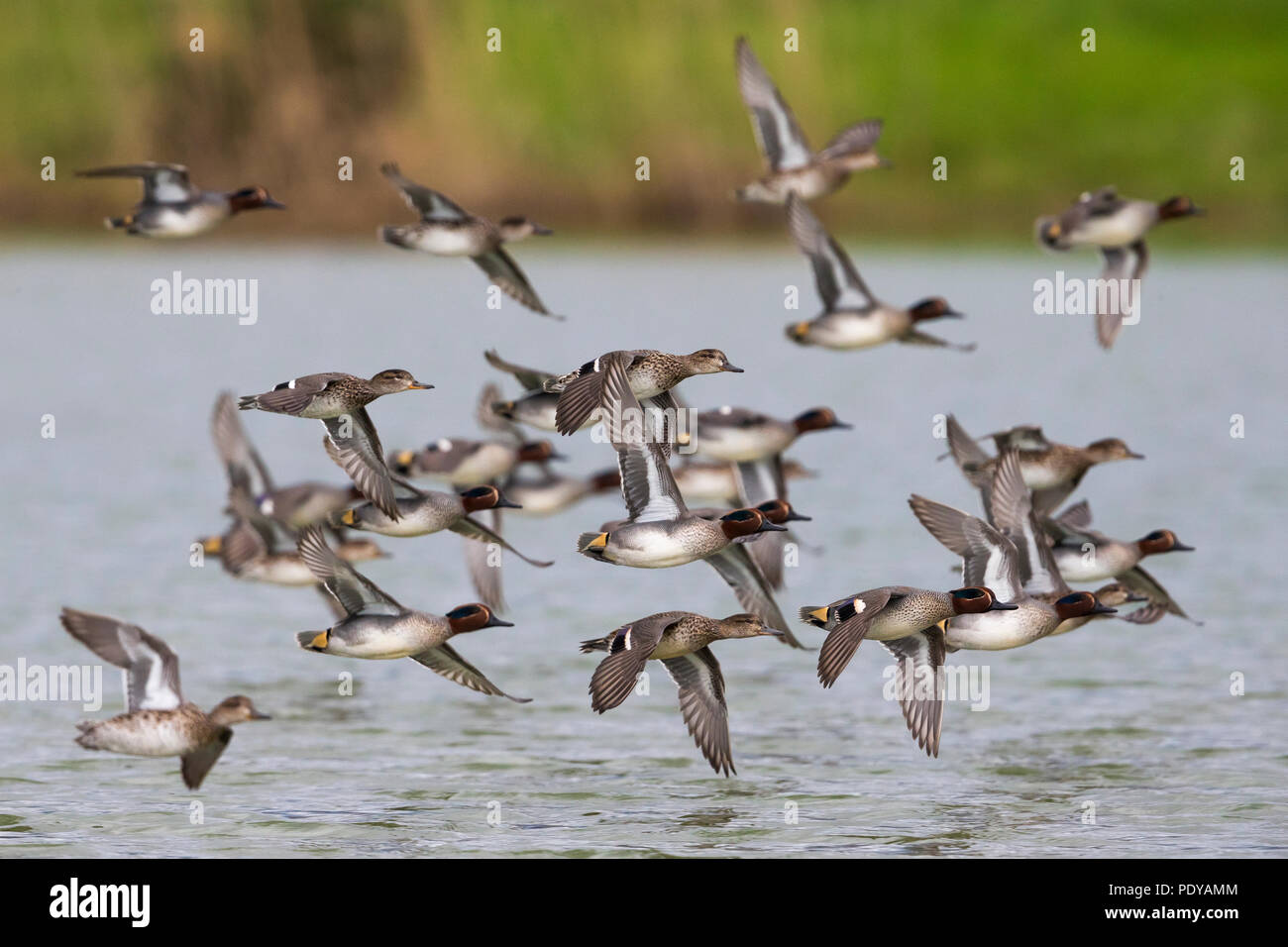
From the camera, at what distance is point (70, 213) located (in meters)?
46.9

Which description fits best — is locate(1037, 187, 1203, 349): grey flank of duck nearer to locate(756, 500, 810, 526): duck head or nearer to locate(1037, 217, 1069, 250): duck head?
locate(1037, 217, 1069, 250): duck head

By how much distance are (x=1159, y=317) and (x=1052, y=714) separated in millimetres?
31643

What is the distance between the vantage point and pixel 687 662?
13.1m

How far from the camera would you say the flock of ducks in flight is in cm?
1220

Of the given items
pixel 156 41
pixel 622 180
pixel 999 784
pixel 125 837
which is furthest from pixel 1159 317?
pixel 125 837

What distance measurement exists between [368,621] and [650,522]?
5.53 ft

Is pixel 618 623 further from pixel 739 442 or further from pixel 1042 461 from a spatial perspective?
pixel 1042 461

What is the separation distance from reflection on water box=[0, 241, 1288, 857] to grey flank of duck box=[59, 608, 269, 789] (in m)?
0.49

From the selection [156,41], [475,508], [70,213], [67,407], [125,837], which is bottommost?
[125,837]

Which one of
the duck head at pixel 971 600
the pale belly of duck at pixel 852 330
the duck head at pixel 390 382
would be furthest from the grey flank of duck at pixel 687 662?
the pale belly of duck at pixel 852 330

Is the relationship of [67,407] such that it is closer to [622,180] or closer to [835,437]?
[835,437]

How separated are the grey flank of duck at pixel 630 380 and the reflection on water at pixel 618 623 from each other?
2484 mm

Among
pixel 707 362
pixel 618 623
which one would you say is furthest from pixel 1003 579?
pixel 618 623

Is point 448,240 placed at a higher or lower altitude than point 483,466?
higher
